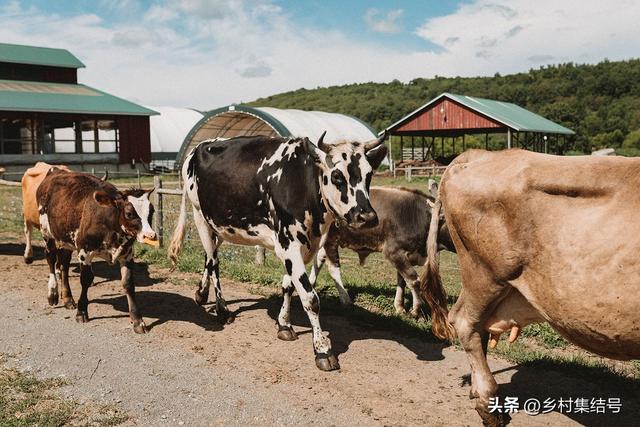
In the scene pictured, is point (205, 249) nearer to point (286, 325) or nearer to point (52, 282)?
point (286, 325)

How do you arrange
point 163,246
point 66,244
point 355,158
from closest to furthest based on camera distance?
point 355,158 → point 66,244 → point 163,246

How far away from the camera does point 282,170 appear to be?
6434mm

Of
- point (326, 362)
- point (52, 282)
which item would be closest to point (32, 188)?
point (52, 282)

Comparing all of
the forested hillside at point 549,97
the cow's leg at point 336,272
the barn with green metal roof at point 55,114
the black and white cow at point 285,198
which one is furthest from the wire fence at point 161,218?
the forested hillside at point 549,97

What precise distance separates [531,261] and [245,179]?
12.5 ft

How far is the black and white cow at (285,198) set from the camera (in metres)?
5.79

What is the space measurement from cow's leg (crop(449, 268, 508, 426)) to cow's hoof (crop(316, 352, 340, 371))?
154 cm

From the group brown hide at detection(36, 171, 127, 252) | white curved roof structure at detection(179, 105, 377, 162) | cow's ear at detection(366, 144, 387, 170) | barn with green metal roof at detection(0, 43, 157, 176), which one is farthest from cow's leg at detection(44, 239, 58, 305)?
barn with green metal roof at detection(0, 43, 157, 176)

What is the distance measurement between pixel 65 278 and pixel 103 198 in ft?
6.08

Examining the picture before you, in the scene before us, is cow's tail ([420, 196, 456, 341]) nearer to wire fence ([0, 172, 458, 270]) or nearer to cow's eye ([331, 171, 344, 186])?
cow's eye ([331, 171, 344, 186])

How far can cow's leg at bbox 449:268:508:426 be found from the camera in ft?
13.5

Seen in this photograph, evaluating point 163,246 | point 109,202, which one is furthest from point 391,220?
point 163,246

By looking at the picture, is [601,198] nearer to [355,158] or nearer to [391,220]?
[355,158]

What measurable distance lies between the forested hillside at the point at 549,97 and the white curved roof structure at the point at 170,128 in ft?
124
